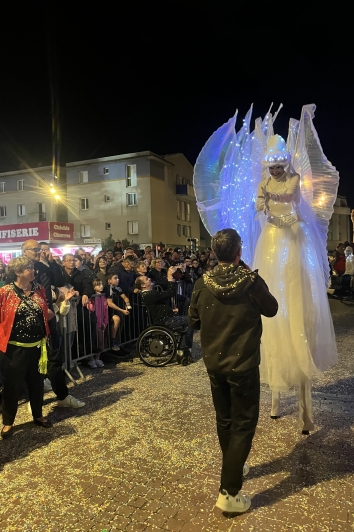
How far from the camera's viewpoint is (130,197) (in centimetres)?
3681

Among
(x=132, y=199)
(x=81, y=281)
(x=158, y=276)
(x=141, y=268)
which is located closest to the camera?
(x=81, y=281)

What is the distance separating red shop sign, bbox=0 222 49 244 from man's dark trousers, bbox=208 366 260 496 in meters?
18.9

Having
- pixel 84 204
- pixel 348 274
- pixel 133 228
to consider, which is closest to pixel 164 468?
pixel 348 274

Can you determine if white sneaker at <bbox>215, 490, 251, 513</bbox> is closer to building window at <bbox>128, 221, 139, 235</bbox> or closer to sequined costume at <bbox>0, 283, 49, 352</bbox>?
sequined costume at <bbox>0, 283, 49, 352</bbox>

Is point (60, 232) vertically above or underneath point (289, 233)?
above

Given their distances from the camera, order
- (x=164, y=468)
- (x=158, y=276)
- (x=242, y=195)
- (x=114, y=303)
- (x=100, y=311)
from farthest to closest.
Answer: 1. (x=158, y=276)
2. (x=114, y=303)
3. (x=100, y=311)
4. (x=242, y=195)
5. (x=164, y=468)

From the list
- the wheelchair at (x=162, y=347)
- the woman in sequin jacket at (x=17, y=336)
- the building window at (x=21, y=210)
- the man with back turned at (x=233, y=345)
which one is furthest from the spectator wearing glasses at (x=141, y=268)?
the building window at (x=21, y=210)

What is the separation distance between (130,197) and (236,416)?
3506 centimetres

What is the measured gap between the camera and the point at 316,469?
342 cm

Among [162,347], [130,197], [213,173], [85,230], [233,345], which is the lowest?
[162,347]

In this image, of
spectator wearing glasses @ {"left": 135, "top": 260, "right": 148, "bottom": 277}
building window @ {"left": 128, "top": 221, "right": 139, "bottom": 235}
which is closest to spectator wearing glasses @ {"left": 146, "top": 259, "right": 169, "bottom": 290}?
spectator wearing glasses @ {"left": 135, "top": 260, "right": 148, "bottom": 277}

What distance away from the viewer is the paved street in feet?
9.37

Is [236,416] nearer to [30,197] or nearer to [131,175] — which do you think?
[131,175]

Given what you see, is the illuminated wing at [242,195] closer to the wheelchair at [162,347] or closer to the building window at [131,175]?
the wheelchair at [162,347]
